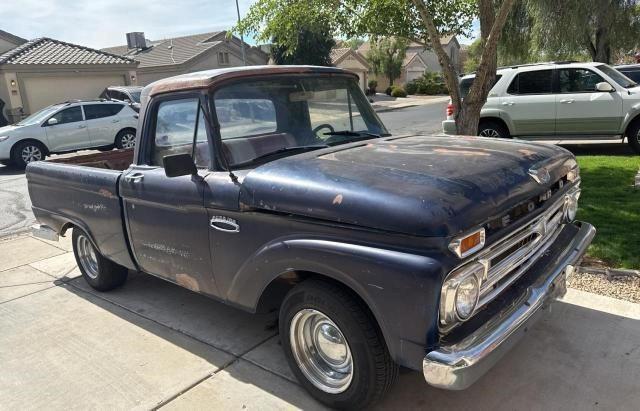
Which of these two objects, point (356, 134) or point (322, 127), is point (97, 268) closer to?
point (322, 127)

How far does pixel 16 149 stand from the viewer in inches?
519

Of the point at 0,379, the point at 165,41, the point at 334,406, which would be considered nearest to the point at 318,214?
the point at 334,406

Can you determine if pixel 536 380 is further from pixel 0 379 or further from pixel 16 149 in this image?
pixel 16 149

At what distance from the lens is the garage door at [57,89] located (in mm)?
23000

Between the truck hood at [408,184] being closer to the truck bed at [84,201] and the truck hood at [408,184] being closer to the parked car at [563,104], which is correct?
the truck bed at [84,201]

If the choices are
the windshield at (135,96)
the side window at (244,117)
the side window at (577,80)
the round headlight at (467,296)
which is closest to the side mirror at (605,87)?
the side window at (577,80)

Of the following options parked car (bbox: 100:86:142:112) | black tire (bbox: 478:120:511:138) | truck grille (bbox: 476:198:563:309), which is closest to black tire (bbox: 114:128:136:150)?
parked car (bbox: 100:86:142:112)

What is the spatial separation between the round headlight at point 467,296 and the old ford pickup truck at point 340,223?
10 mm

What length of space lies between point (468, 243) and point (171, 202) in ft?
6.71

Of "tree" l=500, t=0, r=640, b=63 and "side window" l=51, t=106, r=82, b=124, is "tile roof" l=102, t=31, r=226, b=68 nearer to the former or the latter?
"side window" l=51, t=106, r=82, b=124

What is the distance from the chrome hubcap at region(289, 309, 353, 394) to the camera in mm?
2871

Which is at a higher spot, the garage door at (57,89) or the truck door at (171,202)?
the garage door at (57,89)

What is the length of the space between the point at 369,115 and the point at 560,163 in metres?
1.55

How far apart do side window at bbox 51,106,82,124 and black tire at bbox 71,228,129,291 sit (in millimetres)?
10251
